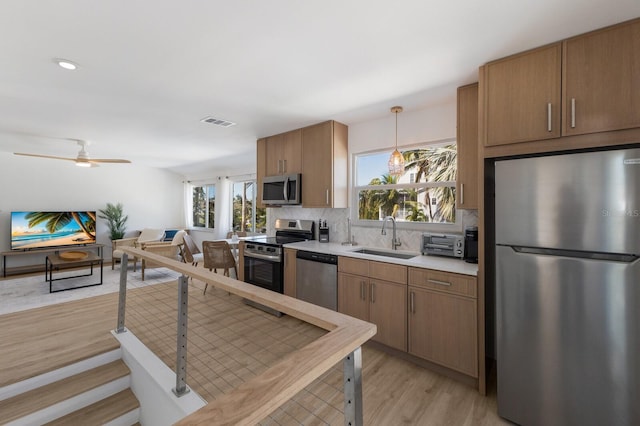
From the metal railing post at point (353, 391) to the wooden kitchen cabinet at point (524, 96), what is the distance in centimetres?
191

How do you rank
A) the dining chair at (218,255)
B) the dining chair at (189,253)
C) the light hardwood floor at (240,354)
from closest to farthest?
A: the light hardwood floor at (240,354) < the dining chair at (218,255) < the dining chair at (189,253)

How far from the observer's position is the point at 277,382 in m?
0.67

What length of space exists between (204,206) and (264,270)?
15.8 feet

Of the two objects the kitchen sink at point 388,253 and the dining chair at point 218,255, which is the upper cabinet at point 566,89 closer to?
the kitchen sink at point 388,253

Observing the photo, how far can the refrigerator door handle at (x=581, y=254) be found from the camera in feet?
4.93

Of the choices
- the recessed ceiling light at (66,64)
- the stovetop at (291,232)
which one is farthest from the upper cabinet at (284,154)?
the recessed ceiling light at (66,64)

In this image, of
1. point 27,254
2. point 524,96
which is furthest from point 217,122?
point 27,254

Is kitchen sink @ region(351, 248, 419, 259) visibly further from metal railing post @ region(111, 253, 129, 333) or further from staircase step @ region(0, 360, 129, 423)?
staircase step @ region(0, 360, 129, 423)

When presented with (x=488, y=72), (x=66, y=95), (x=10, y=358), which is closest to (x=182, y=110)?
(x=66, y=95)

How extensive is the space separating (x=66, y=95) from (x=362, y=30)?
2.96 metres

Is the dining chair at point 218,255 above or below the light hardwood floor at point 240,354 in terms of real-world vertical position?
above

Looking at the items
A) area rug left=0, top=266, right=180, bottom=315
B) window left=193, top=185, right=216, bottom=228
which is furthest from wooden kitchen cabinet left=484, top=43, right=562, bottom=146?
window left=193, top=185, right=216, bottom=228

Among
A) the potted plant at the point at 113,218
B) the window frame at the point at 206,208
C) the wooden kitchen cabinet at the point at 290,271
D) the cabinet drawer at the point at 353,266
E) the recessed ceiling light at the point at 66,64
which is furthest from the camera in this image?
the window frame at the point at 206,208

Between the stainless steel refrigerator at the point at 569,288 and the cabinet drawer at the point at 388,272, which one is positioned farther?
the cabinet drawer at the point at 388,272
